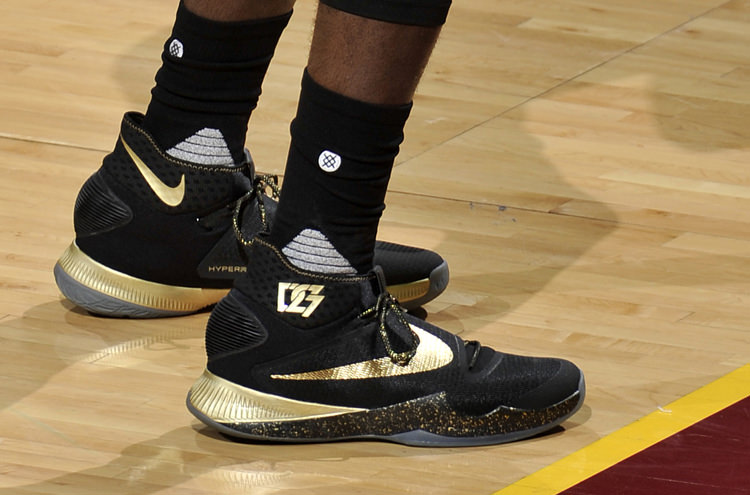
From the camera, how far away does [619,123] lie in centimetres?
238

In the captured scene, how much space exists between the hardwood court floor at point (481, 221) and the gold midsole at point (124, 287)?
1.3 inches

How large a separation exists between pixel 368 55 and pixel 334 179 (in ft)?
0.42

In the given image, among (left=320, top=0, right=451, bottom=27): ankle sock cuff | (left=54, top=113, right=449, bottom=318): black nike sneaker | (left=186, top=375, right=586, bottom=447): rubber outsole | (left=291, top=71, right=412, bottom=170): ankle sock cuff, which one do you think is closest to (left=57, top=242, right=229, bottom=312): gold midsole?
(left=54, top=113, right=449, bottom=318): black nike sneaker

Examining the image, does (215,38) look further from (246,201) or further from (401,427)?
(401,427)

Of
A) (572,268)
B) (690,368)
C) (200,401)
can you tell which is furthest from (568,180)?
(200,401)

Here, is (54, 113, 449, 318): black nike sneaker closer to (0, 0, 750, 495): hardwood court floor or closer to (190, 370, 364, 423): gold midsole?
(0, 0, 750, 495): hardwood court floor

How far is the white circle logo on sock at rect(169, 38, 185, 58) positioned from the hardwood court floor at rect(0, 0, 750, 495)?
318 mm

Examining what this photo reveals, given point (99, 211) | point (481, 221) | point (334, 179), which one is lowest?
point (481, 221)

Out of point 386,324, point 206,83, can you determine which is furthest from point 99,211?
point 386,324

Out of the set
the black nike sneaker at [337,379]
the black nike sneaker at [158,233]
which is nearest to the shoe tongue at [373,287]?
the black nike sneaker at [337,379]

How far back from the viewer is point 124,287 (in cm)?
159

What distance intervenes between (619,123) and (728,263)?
59cm

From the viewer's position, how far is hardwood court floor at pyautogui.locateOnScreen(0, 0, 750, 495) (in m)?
1.34

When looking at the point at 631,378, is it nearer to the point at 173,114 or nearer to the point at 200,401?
the point at 200,401
